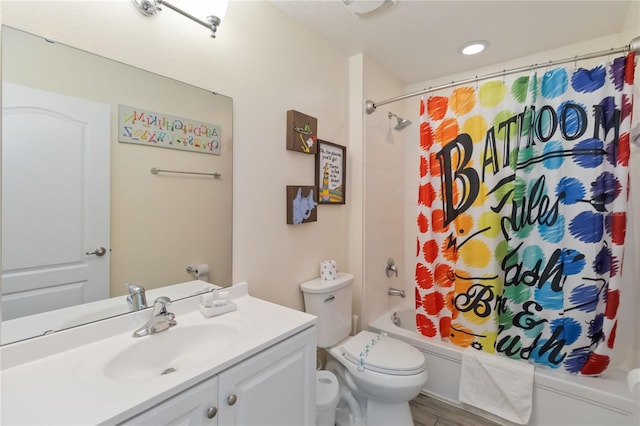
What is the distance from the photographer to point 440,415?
176 centimetres

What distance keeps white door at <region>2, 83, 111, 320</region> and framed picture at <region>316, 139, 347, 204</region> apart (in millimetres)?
1150

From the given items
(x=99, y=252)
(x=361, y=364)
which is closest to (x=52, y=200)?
(x=99, y=252)

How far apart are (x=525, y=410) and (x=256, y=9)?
261cm

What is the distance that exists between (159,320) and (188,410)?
40cm

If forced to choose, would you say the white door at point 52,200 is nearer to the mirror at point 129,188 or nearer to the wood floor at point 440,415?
the mirror at point 129,188

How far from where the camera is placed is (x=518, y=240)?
164cm

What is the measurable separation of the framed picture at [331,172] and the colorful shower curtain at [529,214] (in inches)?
21.9

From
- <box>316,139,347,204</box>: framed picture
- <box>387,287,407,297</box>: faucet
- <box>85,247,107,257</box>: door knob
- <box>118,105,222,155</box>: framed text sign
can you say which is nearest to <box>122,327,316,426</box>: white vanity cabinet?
<box>85,247,107,257</box>: door knob

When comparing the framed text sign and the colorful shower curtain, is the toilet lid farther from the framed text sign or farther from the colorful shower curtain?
the framed text sign

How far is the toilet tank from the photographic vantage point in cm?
171

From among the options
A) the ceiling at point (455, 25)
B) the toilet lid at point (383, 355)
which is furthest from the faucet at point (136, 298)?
the ceiling at point (455, 25)

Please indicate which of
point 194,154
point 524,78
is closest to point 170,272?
point 194,154

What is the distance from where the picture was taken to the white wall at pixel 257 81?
0.98m

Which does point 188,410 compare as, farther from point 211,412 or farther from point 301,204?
point 301,204
